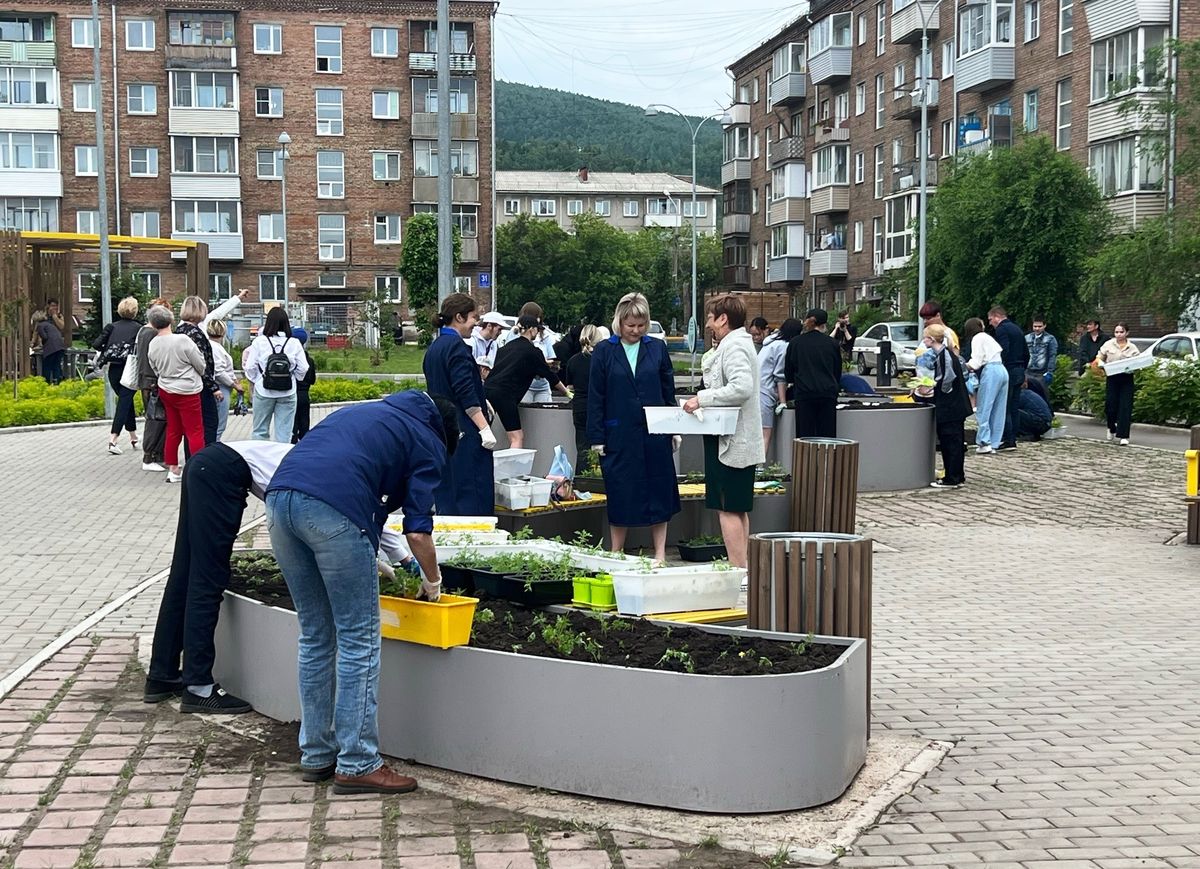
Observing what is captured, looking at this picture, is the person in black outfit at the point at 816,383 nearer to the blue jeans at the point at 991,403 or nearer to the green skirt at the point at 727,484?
the blue jeans at the point at 991,403

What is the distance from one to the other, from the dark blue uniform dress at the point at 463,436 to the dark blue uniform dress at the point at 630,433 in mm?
890

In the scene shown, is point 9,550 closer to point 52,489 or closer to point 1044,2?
point 52,489

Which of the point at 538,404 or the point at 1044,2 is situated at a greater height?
the point at 1044,2

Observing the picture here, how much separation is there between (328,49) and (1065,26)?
112 ft

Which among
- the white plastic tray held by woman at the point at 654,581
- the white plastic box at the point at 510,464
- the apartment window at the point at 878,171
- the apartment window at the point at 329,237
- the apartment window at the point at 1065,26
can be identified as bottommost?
the white plastic tray held by woman at the point at 654,581

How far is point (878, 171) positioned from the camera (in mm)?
66375

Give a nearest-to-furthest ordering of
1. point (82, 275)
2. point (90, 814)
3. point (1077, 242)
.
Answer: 1. point (90, 814)
2. point (1077, 242)
3. point (82, 275)

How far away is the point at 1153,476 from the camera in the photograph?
17844mm

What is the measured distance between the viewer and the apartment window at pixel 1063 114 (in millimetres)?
49469

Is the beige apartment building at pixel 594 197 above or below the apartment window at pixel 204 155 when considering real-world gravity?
above

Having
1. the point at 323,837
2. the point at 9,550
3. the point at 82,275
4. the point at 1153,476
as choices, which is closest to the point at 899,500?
the point at 1153,476

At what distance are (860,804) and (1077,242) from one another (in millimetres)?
37312

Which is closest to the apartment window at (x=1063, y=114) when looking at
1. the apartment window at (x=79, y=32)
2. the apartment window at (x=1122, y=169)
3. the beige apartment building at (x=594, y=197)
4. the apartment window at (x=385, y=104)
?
the apartment window at (x=1122, y=169)

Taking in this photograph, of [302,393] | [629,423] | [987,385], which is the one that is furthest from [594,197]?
[629,423]
